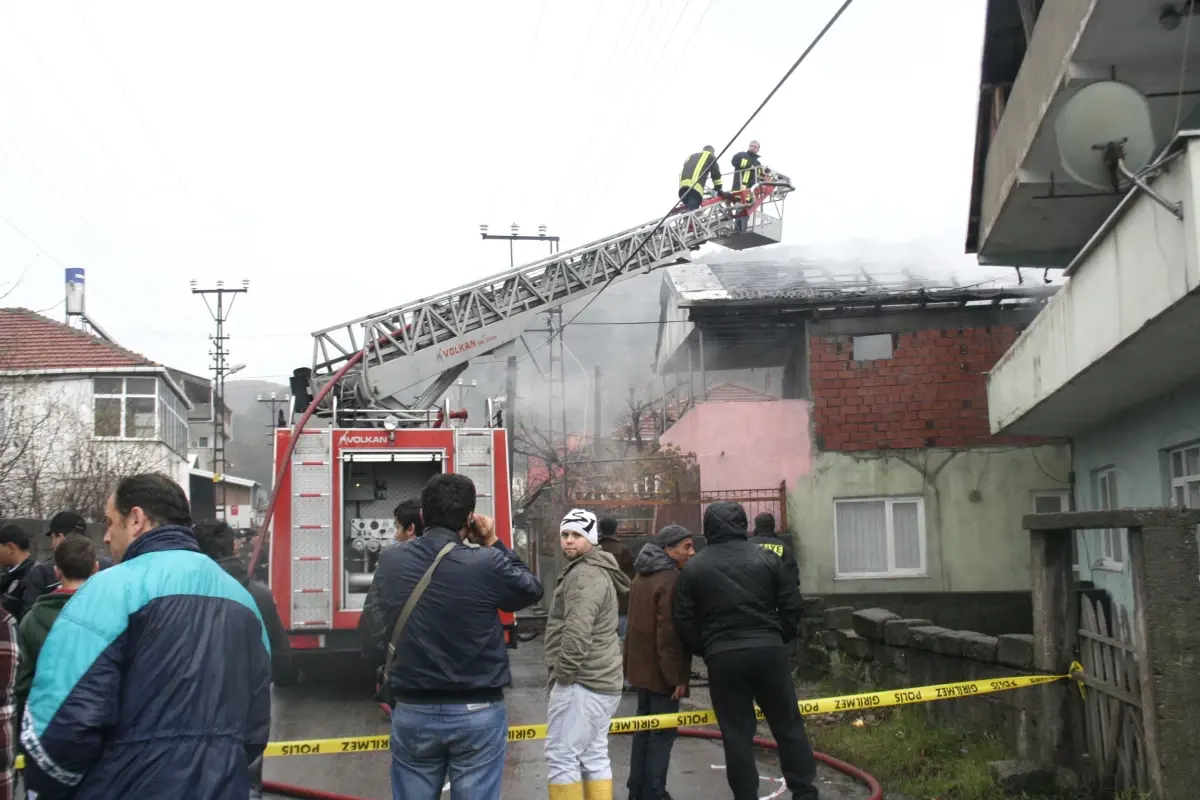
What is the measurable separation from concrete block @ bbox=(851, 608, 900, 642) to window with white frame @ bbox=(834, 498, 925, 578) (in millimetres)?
5357

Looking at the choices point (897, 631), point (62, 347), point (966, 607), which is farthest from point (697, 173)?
point (62, 347)

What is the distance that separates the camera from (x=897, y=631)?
864cm

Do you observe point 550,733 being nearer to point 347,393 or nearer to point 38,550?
point 347,393

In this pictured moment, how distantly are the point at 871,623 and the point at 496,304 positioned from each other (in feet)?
24.1

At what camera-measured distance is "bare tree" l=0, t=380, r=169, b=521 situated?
15.7 meters

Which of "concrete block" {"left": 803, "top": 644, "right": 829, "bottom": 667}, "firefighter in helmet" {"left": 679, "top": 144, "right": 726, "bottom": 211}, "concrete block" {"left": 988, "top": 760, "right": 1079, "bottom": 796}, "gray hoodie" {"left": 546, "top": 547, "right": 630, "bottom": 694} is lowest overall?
"concrete block" {"left": 803, "top": 644, "right": 829, "bottom": 667}

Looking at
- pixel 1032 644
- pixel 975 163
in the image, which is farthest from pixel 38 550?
pixel 975 163

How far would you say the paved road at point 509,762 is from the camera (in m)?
6.82

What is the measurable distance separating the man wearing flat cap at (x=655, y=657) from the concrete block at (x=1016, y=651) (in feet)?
6.46

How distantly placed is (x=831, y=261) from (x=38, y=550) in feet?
57.4

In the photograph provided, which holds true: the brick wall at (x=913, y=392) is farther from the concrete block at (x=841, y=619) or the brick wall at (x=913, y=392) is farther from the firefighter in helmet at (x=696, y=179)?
the concrete block at (x=841, y=619)

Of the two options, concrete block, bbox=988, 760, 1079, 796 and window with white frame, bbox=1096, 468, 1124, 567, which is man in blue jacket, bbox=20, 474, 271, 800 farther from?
window with white frame, bbox=1096, 468, 1124, 567

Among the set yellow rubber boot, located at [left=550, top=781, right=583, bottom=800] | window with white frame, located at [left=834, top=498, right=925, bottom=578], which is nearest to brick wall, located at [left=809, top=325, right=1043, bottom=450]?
window with white frame, located at [left=834, top=498, right=925, bottom=578]

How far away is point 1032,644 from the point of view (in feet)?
20.5
